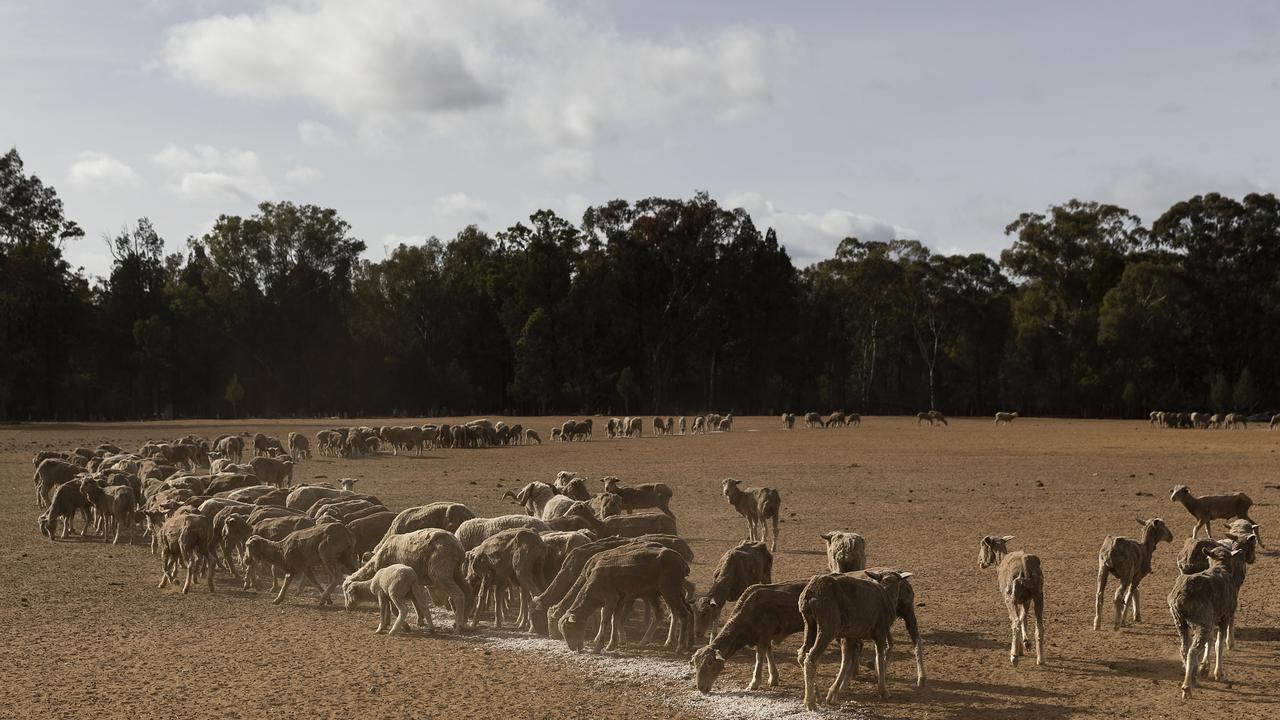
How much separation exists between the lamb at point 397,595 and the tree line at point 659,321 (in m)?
79.2

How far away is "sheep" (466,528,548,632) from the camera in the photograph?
13.3 meters

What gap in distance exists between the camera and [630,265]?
98062 millimetres

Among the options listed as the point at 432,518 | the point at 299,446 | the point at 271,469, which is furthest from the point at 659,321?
the point at 432,518

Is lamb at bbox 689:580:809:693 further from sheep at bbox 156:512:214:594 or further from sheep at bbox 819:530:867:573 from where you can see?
sheep at bbox 156:512:214:594

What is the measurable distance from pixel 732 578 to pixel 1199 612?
15.8 ft

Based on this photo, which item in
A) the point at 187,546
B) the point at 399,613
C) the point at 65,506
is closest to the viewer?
the point at 399,613

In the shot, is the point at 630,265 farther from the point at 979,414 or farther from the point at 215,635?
the point at 215,635

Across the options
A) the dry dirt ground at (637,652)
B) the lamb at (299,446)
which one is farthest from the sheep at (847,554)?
the lamb at (299,446)

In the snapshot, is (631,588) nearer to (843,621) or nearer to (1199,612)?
(843,621)

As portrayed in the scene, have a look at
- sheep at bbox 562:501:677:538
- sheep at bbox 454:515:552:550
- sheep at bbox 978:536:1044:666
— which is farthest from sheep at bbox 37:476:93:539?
sheep at bbox 978:536:1044:666

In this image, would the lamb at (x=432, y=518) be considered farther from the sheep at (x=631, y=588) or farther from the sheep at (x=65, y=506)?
the sheep at (x=65, y=506)

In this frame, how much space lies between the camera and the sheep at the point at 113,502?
65.1ft

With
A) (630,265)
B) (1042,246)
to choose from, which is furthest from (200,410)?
(1042,246)

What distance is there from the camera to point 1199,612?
10.3 m
